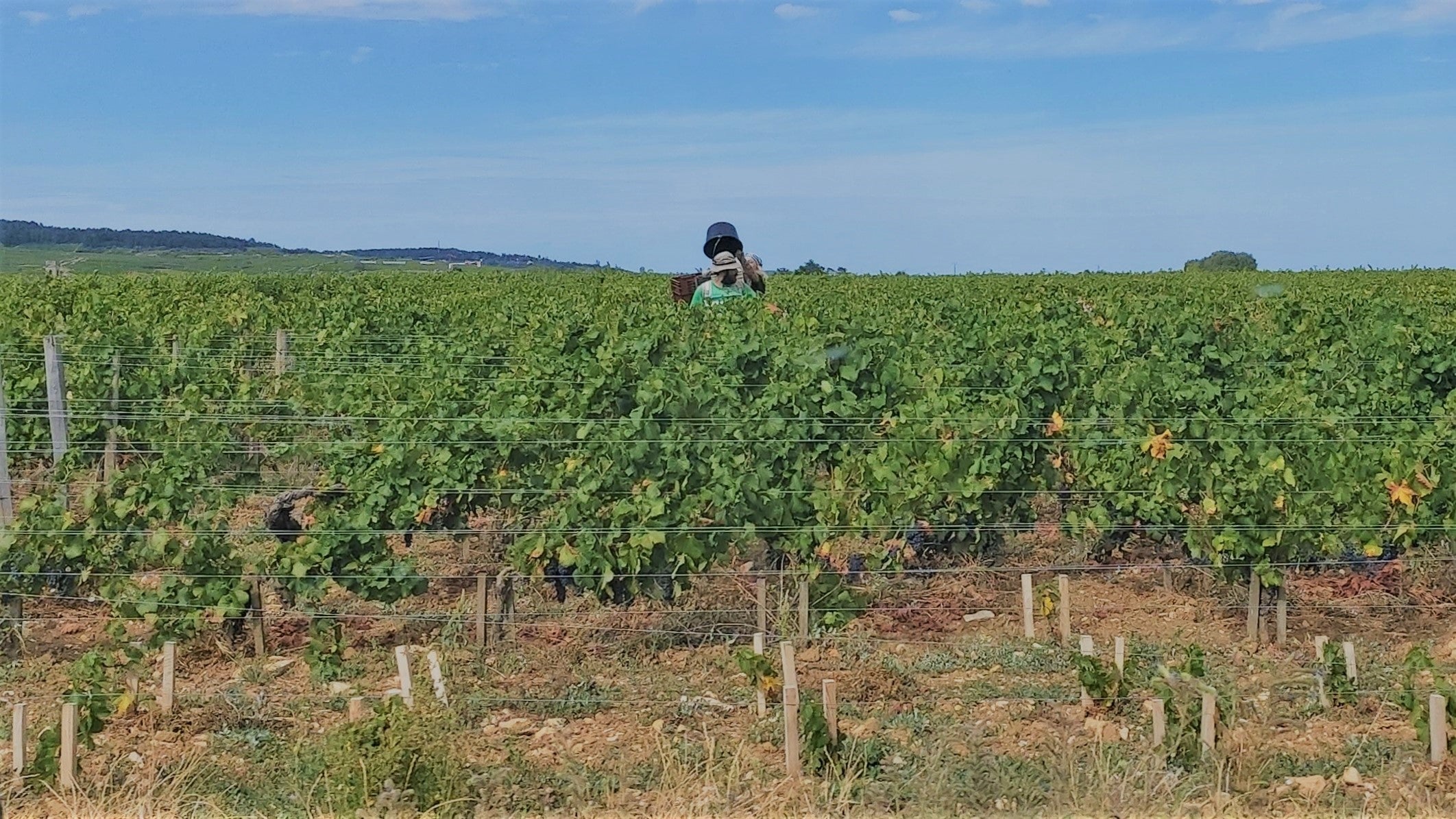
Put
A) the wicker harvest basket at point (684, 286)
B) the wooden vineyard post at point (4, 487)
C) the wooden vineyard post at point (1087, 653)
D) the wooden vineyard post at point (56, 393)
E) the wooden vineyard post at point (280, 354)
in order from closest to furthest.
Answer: the wooden vineyard post at point (1087, 653) → the wooden vineyard post at point (4, 487) → the wooden vineyard post at point (56, 393) → the wooden vineyard post at point (280, 354) → the wicker harvest basket at point (684, 286)

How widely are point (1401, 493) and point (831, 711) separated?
3163 millimetres

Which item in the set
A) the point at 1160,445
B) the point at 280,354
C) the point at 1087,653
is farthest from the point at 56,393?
the point at 1087,653

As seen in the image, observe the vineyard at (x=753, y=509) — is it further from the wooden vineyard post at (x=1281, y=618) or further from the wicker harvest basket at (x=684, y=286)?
the wicker harvest basket at (x=684, y=286)

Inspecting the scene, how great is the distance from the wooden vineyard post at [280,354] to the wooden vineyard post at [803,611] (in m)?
7.11

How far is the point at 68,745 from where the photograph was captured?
425 cm

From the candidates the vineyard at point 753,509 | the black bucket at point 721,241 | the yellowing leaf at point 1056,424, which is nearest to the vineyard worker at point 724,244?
the black bucket at point 721,241

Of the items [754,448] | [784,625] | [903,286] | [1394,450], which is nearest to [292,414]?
[754,448]

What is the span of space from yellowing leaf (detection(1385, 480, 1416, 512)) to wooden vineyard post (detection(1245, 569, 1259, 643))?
687mm

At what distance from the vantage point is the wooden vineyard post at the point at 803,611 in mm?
5992

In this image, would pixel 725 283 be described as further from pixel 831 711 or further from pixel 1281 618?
pixel 831 711

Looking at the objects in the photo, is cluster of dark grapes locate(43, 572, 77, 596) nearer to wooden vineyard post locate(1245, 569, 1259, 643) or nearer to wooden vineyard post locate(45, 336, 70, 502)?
wooden vineyard post locate(45, 336, 70, 502)

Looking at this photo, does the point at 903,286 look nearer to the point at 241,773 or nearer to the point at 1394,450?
the point at 1394,450

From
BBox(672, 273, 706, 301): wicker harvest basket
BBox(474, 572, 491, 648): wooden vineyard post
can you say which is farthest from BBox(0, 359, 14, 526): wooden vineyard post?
BBox(672, 273, 706, 301): wicker harvest basket

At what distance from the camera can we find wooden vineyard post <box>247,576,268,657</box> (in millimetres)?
6082
